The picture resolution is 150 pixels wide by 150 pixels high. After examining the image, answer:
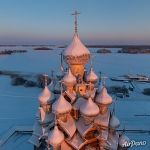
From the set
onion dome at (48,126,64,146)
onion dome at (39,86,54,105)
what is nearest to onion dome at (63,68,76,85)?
onion dome at (39,86,54,105)

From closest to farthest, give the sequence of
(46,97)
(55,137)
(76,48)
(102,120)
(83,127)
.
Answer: (55,137) < (83,127) < (102,120) < (76,48) < (46,97)

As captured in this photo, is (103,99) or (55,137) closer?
(55,137)

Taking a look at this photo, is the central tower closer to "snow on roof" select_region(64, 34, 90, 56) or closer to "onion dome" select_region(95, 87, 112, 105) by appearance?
"snow on roof" select_region(64, 34, 90, 56)

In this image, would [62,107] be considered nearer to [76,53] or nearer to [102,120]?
[102,120]

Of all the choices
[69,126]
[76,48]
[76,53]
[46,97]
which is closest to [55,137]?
[69,126]

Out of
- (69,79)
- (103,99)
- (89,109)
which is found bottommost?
(89,109)

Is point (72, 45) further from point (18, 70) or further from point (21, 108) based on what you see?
point (18, 70)

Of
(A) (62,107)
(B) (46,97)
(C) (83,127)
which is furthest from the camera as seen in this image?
(B) (46,97)
